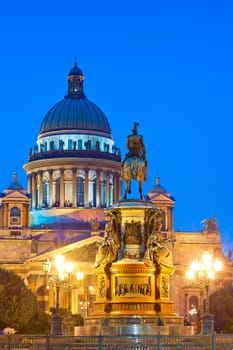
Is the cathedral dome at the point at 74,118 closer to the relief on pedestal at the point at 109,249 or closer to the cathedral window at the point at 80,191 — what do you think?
the cathedral window at the point at 80,191

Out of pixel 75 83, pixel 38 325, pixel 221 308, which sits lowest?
pixel 38 325

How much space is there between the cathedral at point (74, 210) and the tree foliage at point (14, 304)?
3075 cm

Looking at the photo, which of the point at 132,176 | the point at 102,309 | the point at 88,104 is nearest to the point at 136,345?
the point at 102,309

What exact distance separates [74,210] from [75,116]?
16101 millimetres

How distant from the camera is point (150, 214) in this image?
139ft

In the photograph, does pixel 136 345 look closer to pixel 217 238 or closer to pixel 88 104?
pixel 217 238

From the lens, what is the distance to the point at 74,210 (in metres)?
140

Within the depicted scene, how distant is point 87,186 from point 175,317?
102463 millimetres

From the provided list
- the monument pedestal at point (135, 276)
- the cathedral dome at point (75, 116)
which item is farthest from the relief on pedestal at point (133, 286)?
the cathedral dome at point (75, 116)

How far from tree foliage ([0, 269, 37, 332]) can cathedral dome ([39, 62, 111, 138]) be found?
6163 centimetres

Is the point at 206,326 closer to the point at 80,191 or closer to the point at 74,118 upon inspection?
the point at 80,191

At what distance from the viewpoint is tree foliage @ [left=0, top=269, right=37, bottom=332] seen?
260 ft

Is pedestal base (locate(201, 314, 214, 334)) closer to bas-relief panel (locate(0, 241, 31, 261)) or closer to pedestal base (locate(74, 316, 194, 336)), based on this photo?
pedestal base (locate(74, 316, 194, 336))

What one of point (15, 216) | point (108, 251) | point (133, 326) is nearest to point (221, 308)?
point (15, 216)
